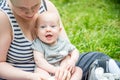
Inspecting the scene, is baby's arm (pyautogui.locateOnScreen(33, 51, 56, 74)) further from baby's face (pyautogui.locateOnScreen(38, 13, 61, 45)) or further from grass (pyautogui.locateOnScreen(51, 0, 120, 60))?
grass (pyautogui.locateOnScreen(51, 0, 120, 60))

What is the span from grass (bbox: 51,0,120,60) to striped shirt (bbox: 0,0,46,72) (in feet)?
5.20

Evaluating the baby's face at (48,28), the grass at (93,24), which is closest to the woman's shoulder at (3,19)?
the baby's face at (48,28)

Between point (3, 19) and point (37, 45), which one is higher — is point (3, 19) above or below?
above

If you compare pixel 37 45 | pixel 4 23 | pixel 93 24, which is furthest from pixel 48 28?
pixel 93 24

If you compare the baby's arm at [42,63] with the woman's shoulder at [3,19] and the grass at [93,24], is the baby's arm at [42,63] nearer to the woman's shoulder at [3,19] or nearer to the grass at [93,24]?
the woman's shoulder at [3,19]

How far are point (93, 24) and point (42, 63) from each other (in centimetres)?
240

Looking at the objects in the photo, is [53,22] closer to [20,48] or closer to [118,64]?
[20,48]

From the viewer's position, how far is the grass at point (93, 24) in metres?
4.23

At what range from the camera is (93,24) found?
4832mm

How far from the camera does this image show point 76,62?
278cm

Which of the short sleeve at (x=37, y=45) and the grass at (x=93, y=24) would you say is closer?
the short sleeve at (x=37, y=45)

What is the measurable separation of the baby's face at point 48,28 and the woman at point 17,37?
68mm

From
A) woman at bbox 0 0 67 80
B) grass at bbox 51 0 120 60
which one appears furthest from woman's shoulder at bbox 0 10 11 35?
grass at bbox 51 0 120 60

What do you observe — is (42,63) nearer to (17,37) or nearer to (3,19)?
(17,37)
